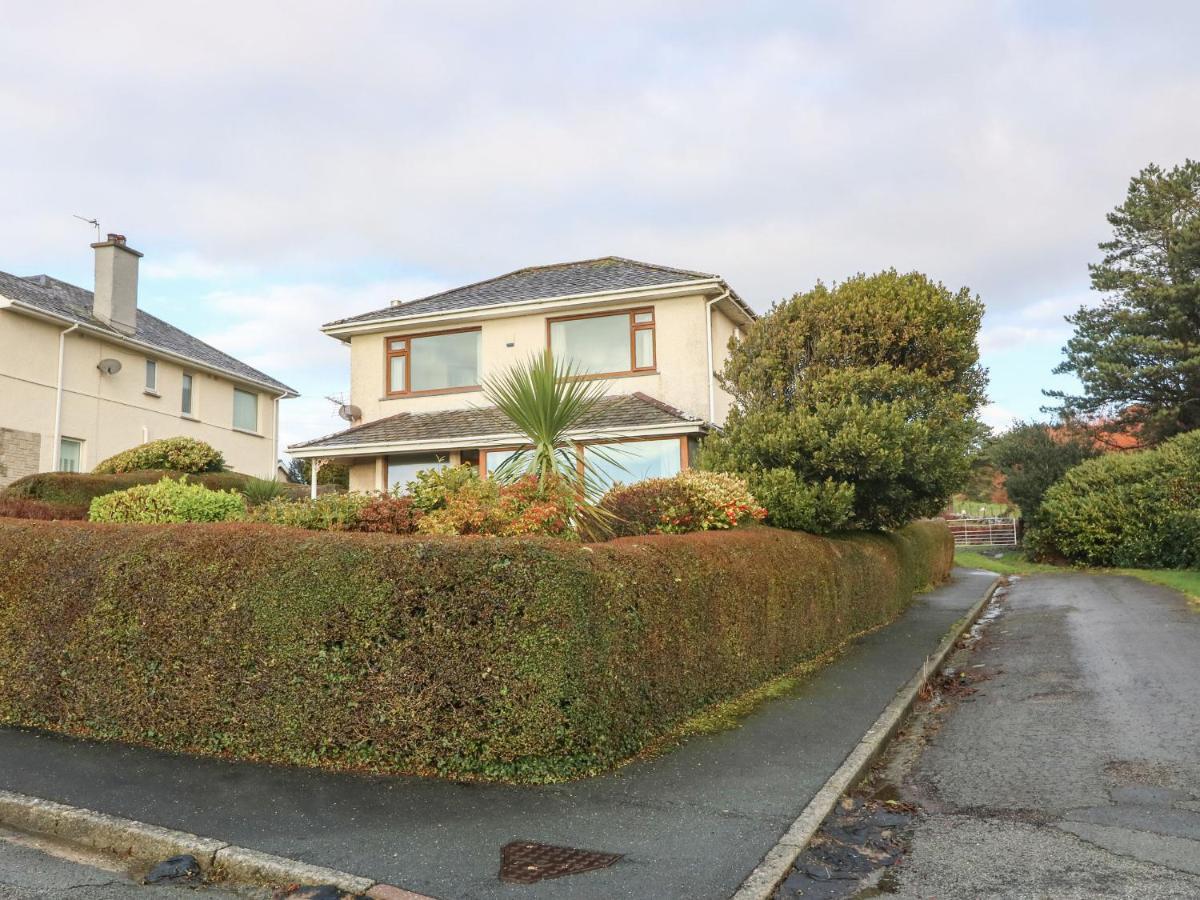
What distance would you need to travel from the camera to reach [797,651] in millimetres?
9547

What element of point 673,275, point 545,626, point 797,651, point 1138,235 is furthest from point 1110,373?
point 545,626

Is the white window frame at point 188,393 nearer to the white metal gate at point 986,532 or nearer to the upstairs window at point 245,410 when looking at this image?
the upstairs window at point 245,410

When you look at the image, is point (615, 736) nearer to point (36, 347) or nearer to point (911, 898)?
point (911, 898)

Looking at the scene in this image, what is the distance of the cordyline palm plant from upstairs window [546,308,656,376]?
9.23 m

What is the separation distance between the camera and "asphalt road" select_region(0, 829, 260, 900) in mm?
4180

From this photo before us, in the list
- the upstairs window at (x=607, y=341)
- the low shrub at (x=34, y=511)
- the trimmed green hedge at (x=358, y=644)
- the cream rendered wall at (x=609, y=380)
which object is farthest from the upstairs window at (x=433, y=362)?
the trimmed green hedge at (x=358, y=644)

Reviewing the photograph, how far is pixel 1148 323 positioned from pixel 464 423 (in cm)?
2691

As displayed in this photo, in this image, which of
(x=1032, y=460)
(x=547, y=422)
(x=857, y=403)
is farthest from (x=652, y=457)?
(x=1032, y=460)

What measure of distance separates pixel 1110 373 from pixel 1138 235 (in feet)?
20.2

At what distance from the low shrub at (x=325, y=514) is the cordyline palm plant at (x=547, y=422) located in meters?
1.72

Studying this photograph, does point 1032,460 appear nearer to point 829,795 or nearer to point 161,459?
point 161,459

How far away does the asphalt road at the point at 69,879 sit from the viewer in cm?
418

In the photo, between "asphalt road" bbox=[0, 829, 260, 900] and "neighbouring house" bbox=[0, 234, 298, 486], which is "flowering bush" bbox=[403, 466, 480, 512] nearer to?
Answer: "asphalt road" bbox=[0, 829, 260, 900]

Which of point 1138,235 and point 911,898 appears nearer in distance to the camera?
point 911,898
